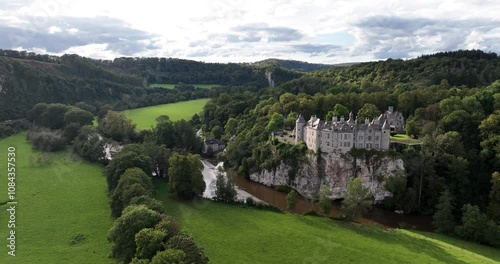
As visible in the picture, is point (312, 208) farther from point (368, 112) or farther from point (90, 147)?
point (90, 147)

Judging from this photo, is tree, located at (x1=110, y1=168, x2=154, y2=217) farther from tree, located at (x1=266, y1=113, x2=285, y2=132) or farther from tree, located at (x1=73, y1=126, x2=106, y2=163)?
tree, located at (x1=266, y1=113, x2=285, y2=132)

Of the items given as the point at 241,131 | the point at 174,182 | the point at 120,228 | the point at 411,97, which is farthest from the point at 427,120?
the point at 120,228

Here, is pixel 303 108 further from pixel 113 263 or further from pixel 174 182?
pixel 113 263

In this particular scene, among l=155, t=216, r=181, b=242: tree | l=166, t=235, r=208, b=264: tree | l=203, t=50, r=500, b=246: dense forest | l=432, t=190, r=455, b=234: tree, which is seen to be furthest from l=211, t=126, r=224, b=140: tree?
l=166, t=235, r=208, b=264: tree

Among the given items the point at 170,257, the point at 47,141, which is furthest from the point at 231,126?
the point at 170,257

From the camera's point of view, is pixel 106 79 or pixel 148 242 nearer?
pixel 148 242

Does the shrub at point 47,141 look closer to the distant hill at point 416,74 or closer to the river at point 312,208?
the river at point 312,208

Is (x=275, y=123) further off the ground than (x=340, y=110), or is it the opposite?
(x=340, y=110)
